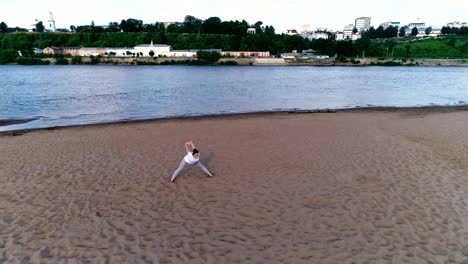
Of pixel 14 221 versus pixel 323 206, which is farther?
pixel 323 206

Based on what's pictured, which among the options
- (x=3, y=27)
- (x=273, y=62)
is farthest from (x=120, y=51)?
(x=3, y=27)

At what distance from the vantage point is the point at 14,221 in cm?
752

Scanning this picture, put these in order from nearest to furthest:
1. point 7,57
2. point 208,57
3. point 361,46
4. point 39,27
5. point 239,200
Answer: point 239,200, point 7,57, point 208,57, point 361,46, point 39,27

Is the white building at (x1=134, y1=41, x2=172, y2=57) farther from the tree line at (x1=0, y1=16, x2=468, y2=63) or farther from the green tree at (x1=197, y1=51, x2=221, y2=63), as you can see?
the green tree at (x1=197, y1=51, x2=221, y2=63)

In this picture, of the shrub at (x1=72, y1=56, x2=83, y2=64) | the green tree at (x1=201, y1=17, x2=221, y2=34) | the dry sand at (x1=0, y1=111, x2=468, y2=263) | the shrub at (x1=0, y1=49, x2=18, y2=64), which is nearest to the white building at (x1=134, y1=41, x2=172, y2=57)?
the shrub at (x1=72, y1=56, x2=83, y2=64)

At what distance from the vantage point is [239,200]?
857 cm

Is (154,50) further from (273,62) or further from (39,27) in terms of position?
(39,27)

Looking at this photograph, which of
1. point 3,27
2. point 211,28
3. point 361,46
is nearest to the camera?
point 361,46

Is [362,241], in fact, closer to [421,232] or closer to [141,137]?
[421,232]

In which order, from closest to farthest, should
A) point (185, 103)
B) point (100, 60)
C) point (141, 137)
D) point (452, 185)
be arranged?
point (452, 185) < point (141, 137) < point (185, 103) < point (100, 60)

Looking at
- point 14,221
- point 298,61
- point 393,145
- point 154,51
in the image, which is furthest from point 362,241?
point 154,51

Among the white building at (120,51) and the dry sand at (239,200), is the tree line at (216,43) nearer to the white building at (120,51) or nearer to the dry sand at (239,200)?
the white building at (120,51)

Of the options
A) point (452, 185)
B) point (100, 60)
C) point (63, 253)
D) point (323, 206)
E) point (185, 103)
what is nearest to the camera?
point (63, 253)

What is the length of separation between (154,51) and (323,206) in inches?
5513
